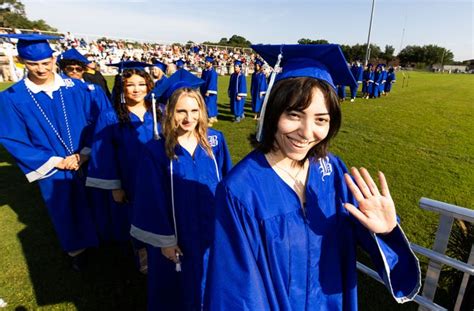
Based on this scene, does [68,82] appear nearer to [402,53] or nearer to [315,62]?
[315,62]

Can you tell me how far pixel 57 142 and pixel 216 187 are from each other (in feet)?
7.33

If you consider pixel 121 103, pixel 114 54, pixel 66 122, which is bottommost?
pixel 66 122

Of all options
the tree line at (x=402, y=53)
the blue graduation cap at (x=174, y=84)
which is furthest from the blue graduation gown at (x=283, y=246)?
the tree line at (x=402, y=53)

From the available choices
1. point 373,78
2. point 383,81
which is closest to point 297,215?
point 373,78

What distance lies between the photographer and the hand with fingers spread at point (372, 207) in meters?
1.18

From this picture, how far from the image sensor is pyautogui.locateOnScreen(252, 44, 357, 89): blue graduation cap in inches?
49.2

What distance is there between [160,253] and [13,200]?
161 inches

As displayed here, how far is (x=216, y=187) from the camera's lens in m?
1.70

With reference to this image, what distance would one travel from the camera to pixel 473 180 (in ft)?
18.5

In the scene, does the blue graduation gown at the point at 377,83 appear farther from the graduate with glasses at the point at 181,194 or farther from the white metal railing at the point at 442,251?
the graduate with glasses at the point at 181,194

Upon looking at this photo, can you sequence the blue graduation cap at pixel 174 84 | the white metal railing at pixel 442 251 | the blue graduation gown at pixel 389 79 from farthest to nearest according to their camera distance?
the blue graduation gown at pixel 389 79 → the blue graduation cap at pixel 174 84 → the white metal railing at pixel 442 251

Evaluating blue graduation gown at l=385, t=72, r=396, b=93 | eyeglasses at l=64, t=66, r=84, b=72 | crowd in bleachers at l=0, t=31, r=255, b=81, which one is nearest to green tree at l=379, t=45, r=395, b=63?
crowd in bleachers at l=0, t=31, r=255, b=81

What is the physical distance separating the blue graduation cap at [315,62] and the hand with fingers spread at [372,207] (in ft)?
1.39

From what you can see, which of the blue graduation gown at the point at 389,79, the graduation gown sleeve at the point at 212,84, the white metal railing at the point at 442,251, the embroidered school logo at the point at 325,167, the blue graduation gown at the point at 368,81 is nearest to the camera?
the embroidered school logo at the point at 325,167
